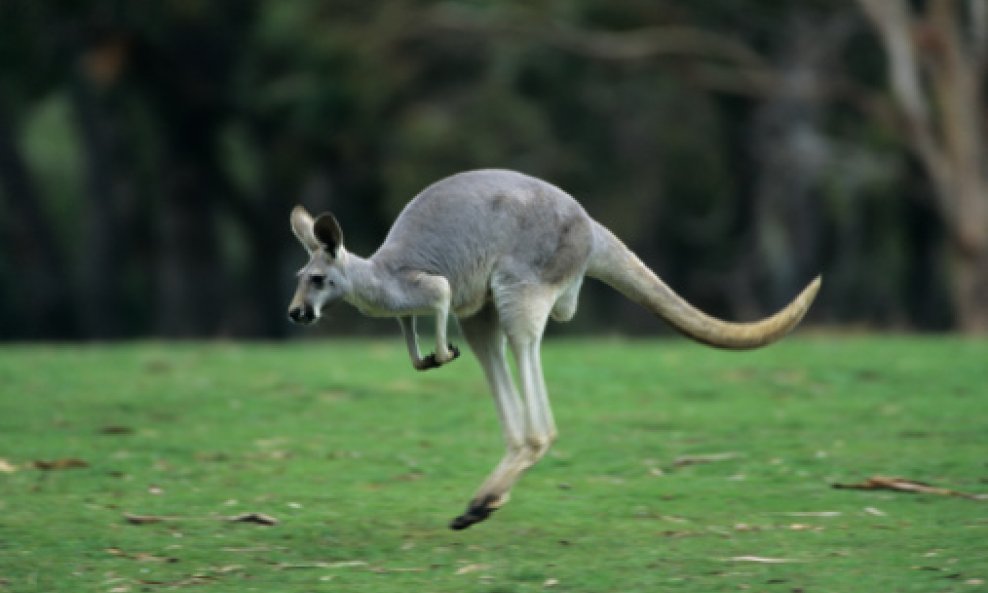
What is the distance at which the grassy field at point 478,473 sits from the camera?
603 centimetres

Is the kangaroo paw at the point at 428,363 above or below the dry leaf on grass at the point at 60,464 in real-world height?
above

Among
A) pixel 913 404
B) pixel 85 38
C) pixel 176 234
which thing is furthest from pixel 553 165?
pixel 913 404

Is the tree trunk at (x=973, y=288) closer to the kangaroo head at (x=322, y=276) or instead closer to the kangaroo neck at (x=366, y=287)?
the kangaroo neck at (x=366, y=287)

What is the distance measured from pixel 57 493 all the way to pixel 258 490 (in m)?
0.92

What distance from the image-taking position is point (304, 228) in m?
6.28

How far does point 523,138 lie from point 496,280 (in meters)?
20.1

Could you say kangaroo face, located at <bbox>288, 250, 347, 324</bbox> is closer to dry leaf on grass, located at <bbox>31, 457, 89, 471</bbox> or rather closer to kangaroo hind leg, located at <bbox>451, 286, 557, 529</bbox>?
kangaroo hind leg, located at <bbox>451, 286, 557, 529</bbox>

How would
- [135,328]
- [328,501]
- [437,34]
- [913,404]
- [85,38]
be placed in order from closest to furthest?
[328,501] < [913,404] < [85,38] < [437,34] < [135,328]

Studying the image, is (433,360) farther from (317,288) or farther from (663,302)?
(663,302)

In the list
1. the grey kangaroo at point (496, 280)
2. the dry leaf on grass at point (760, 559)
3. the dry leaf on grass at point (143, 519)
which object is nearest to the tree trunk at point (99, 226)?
the dry leaf on grass at point (143, 519)

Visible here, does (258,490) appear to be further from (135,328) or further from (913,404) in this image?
(135,328)

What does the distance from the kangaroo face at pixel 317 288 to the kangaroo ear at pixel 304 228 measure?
108 millimetres

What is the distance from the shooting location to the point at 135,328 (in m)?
33.4

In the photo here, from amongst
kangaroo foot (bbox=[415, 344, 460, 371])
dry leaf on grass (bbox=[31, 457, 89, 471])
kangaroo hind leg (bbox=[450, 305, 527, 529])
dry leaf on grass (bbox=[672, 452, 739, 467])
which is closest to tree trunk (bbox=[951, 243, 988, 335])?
dry leaf on grass (bbox=[672, 452, 739, 467])
